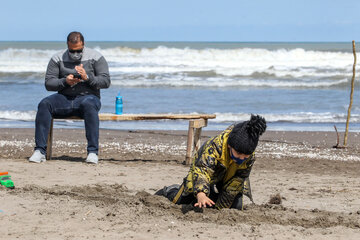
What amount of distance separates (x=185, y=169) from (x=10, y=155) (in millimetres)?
2615

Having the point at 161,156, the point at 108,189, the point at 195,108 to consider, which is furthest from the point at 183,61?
the point at 108,189

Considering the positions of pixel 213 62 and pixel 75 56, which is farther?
pixel 213 62

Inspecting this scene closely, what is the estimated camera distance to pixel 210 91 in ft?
66.3

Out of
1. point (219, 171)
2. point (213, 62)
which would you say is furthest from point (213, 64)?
point (219, 171)

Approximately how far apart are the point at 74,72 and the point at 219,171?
11.0 ft

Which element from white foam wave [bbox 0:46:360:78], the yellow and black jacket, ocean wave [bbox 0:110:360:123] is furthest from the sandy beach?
white foam wave [bbox 0:46:360:78]

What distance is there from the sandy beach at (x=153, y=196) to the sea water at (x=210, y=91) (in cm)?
345

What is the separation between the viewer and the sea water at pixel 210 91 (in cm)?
1338

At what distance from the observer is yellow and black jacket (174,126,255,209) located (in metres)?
4.42

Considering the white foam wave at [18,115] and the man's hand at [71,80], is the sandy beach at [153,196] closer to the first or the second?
the man's hand at [71,80]

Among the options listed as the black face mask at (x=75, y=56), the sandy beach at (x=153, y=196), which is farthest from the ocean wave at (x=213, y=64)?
the black face mask at (x=75, y=56)
